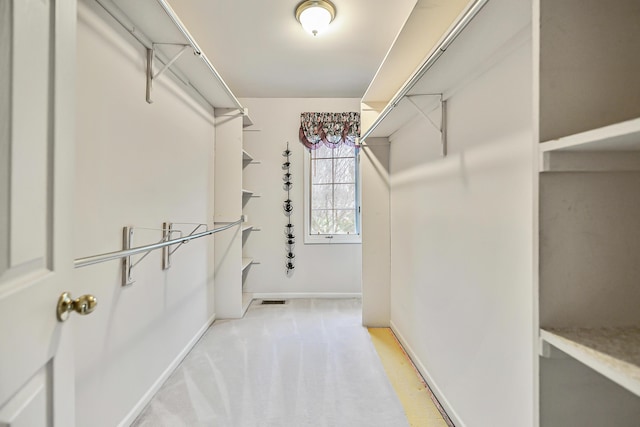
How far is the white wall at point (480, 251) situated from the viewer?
1.04m

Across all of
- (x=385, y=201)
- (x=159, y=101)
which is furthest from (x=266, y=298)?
(x=159, y=101)

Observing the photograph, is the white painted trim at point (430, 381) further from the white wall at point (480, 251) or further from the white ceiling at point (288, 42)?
the white ceiling at point (288, 42)

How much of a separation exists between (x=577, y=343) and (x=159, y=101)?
2.12 meters

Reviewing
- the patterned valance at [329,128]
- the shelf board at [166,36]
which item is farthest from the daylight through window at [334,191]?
the shelf board at [166,36]

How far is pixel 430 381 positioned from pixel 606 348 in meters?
1.49

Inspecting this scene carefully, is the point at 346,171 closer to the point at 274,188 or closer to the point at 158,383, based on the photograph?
the point at 274,188

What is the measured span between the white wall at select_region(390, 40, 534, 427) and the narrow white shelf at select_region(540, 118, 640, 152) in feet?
1.44

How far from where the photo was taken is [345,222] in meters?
3.72

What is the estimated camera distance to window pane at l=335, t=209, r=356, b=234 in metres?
3.71

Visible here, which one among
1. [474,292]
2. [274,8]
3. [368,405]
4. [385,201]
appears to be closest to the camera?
[474,292]

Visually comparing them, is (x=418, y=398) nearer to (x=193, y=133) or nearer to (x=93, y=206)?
(x=93, y=206)

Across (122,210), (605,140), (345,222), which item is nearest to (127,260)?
(122,210)

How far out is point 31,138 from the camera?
0.60 meters

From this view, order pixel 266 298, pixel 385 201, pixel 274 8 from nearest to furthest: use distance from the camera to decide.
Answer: pixel 274 8
pixel 385 201
pixel 266 298
